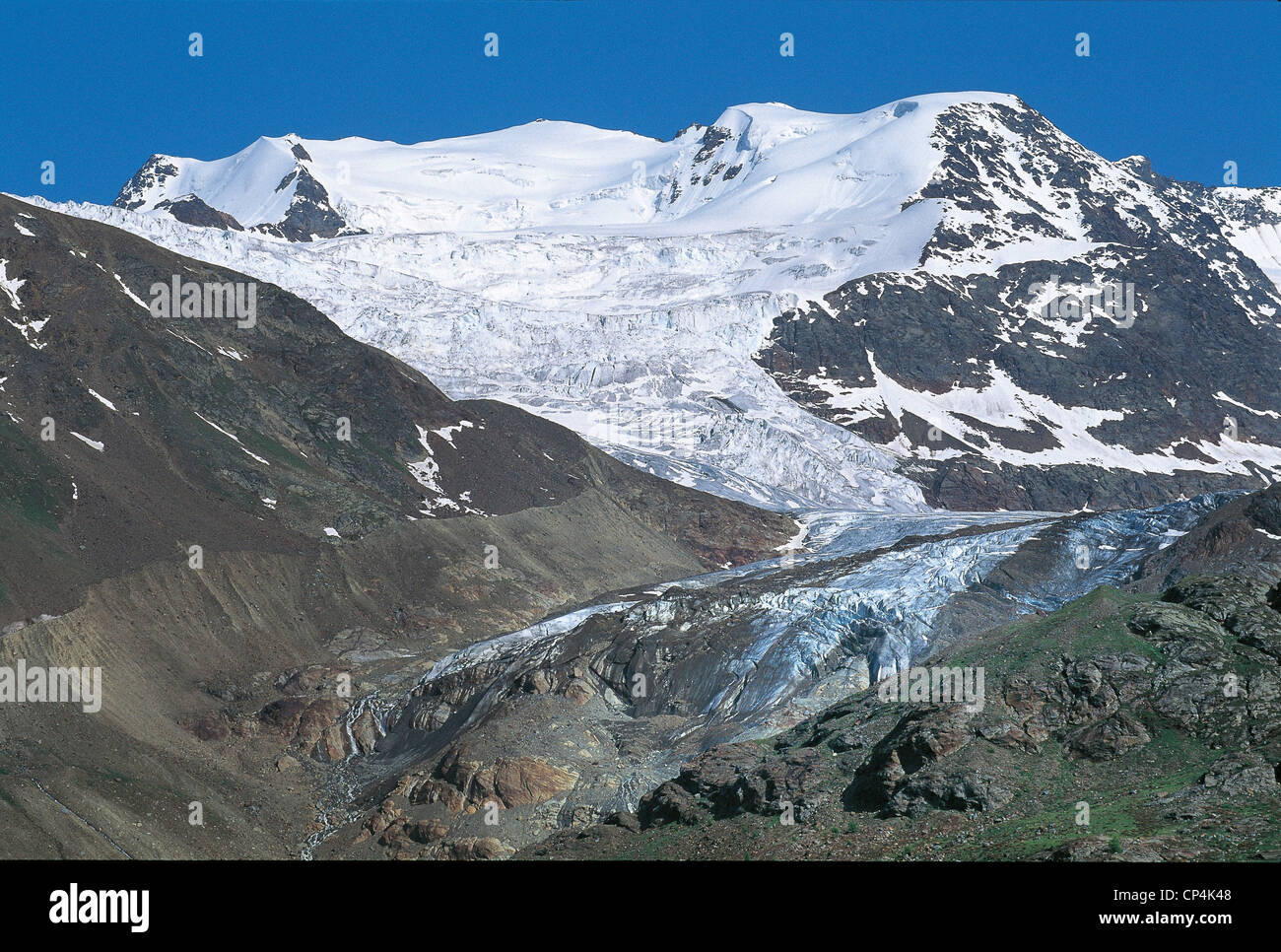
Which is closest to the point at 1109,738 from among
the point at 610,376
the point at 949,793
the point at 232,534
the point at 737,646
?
the point at 949,793

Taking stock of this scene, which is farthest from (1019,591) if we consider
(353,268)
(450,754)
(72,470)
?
(353,268)

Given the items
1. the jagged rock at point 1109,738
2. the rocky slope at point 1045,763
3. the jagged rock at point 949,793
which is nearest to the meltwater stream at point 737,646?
the rocky slope at point 1045,763

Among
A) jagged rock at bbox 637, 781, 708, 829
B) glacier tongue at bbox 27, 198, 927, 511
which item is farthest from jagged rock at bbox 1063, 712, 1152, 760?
glacier tongue at bbox 27, 198, 927, 511

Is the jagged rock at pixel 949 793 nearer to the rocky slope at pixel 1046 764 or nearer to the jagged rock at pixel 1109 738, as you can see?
the rocky slope at pixel 1046 764

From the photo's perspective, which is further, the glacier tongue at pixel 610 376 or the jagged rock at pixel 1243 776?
the glacier tongue at pixel 610 376

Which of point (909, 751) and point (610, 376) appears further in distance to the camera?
point (610, 376)

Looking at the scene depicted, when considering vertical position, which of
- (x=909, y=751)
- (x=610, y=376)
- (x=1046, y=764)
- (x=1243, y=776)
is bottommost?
(x=1243, y=776)

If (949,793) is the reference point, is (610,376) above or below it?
above

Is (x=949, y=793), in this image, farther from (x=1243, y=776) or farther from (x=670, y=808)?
(x=670, y=808)

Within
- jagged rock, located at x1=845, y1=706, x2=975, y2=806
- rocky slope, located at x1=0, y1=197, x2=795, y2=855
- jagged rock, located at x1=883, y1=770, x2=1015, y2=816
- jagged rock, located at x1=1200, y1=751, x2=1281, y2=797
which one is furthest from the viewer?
rocky slope, located at x1=0, y1=197, x2=795, y2=855

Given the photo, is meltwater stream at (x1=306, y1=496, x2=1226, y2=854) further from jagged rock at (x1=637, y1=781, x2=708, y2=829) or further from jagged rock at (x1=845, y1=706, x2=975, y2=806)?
jagged rock at (x1=845, y1=706, x2=975, y2=806)
